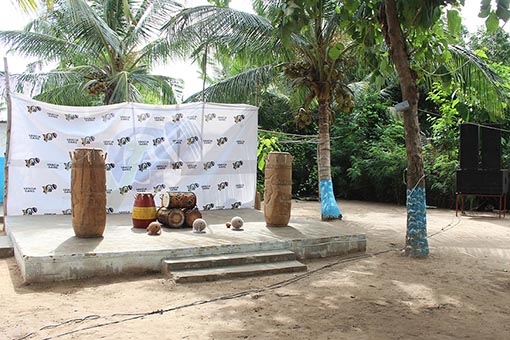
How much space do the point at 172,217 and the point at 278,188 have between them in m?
1.55

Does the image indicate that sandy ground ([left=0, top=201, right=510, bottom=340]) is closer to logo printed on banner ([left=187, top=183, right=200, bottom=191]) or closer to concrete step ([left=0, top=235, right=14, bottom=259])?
concrete step ([left=0, top=235, right=14, bottom=259])

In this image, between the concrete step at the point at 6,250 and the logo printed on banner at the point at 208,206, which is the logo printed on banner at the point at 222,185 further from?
the concrete step at the point at 6,250

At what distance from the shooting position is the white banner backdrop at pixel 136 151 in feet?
25.4

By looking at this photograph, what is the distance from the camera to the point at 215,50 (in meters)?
10.2

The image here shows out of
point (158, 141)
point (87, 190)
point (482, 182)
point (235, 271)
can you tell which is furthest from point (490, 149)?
point (87, 190)

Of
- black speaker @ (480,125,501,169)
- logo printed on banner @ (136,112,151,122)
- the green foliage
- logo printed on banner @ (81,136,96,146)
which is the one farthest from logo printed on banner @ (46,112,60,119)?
black speaker @ (480,125,501,169)

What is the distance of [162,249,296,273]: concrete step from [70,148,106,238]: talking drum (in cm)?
110

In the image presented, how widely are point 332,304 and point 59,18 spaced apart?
975 cm

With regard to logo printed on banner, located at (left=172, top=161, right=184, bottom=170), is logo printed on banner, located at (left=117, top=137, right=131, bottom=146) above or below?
Result: above

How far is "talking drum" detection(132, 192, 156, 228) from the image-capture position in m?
6.39

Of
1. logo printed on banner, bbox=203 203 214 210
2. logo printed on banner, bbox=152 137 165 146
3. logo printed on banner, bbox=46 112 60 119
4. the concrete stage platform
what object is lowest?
the concrete stage platform

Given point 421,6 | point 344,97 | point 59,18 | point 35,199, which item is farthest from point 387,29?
point 59,18

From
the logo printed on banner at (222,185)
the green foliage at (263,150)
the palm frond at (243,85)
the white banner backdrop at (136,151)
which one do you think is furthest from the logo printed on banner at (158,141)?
the green foliage at (263,150)

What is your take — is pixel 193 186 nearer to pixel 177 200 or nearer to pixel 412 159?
pixel 177 200
